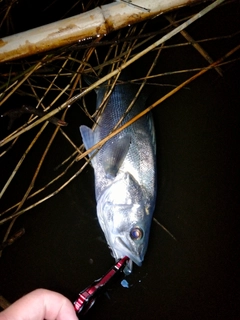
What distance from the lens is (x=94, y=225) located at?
2672mm

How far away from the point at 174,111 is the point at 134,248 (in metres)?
1.33

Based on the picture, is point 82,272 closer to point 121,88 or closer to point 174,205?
point 174,205

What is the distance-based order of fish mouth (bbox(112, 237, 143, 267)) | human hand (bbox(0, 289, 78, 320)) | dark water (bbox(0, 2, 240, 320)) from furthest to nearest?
dark water (bbox(0, 2, 240, 320))
fish mouth (bbox(112, 237, 143, 267))
human hand (bbox(0, 289, 78, 320))

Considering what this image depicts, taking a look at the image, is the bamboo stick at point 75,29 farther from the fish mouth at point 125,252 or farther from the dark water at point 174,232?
the fish mouth at point 125,252

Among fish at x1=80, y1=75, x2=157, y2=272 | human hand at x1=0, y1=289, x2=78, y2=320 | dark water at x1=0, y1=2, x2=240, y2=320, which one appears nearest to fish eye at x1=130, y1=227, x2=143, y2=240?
fish at x1=80, y1=75, x2=157, y2=272

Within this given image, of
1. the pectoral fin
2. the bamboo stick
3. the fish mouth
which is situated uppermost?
the bamboo stick

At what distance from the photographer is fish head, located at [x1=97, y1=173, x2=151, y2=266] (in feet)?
7.91

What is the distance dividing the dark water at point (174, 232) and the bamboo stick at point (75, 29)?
25.3 inches

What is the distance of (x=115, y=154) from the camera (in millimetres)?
2500

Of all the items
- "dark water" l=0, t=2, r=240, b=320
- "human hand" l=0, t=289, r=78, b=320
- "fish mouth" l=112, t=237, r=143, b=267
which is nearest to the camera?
"human hand" l=0, t=289, r=78, b=320

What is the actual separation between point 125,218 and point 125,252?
9.2 inches

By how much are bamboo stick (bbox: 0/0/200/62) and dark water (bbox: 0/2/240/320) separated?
0.64m

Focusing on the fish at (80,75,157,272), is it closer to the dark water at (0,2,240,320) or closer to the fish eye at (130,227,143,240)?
the fish eye at (130,227,143,240)

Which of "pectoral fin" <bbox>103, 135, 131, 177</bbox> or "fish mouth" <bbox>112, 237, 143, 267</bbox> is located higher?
"pectoral fin" <bbox>103, 135, 131, 177</bbox>
